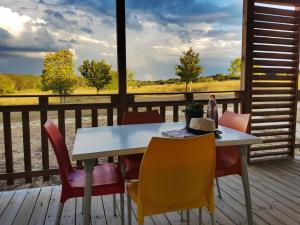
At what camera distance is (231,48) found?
3809 millimetres

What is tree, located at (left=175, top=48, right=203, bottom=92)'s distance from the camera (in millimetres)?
3586

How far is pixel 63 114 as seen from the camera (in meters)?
2.99

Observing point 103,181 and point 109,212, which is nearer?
point 103,181

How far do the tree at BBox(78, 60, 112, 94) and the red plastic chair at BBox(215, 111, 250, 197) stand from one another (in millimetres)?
1551

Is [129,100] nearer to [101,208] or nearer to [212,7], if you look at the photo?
[101,208]

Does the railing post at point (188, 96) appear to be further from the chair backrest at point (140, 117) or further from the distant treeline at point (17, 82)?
the distant treeline at point (17, 82)

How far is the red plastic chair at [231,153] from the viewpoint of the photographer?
2109 mm

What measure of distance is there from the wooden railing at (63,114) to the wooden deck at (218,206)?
283mm

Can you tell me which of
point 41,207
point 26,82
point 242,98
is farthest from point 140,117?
point 242,98

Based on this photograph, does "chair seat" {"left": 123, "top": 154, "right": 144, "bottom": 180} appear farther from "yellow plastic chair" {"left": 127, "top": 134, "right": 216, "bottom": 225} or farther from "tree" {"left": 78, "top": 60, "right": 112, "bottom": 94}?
"tree" {"left": 78, "top": 60, "right": 112, "bottom": 94}

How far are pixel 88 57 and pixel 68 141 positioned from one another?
113cm

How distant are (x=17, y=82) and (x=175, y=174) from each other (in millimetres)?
2506

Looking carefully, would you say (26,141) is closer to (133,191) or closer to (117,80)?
(117,80)

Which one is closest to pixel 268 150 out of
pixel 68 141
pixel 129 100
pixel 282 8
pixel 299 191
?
pixel 299 191
